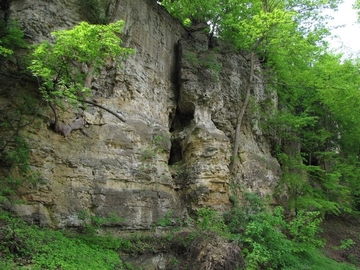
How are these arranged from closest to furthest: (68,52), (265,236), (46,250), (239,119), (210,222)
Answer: (46,250) → (68,52) → (210,222) → (265,236) → (239,119)

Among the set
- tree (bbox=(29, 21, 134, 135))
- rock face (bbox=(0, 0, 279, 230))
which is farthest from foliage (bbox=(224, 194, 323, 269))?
tree (bbox=(29, 21, 134, 135))

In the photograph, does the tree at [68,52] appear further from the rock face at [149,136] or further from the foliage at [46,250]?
the foliage at [46,250]

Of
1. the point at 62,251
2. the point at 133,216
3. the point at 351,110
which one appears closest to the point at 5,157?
the point at 62,251

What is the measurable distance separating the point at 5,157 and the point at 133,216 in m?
4.27

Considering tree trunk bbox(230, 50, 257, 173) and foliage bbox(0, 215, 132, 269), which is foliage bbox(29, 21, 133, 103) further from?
tree trunk bbox(230, 50, 257, 173)

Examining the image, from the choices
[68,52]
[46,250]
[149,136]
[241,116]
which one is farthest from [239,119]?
[46,250]

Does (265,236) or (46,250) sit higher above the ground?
(46,250)

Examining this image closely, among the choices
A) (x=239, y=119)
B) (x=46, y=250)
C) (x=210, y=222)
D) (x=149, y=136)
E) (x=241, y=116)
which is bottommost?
(x=46, y=250)

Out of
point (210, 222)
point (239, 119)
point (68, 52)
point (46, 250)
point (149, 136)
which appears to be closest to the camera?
point (46, 250)

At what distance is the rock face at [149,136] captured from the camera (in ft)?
28.6

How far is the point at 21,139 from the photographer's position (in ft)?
25.7

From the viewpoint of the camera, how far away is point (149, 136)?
11.6 m

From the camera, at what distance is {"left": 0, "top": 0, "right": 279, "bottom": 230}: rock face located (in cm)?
872

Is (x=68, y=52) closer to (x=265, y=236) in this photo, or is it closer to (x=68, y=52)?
(x=68, y=52)
